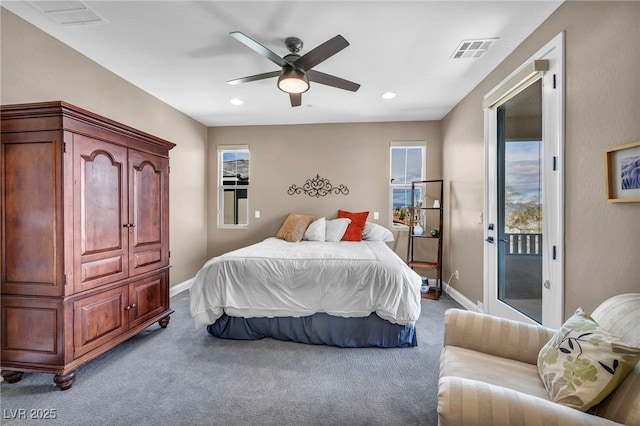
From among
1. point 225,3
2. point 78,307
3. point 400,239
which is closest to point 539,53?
point 225,3

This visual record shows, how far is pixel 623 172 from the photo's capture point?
4.77 feet

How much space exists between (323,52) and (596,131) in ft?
5.98

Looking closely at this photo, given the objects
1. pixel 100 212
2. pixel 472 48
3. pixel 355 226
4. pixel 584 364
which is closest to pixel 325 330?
pixel 584 364

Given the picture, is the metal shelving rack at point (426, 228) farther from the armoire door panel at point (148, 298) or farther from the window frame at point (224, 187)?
the armoire door panel at point (148, 298)

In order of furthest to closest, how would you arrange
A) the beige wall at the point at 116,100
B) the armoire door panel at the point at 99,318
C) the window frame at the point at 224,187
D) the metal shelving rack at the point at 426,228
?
the window frame at the point at 224,187 < the metal shelving rack at the point at 426,228 < the beige wall at the point at 116,100 < the armoire door panel at the point at 99,318

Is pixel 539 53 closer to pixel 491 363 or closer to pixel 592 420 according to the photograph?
pixel 491 363

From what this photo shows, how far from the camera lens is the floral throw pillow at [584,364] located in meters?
0.96

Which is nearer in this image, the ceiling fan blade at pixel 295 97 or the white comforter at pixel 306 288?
the white comforter at pixel 306 288

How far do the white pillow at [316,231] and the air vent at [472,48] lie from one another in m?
2.61

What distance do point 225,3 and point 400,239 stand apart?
3761mm

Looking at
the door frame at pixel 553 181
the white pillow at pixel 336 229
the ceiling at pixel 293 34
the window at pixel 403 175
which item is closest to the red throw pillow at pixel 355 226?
the white pillow at pixel 336 229

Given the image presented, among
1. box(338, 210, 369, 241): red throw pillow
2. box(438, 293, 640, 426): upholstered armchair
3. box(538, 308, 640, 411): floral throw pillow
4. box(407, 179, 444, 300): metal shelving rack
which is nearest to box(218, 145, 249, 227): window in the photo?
box(338, 210, 369, 241): red throw pillow

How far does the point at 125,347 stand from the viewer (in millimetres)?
2488

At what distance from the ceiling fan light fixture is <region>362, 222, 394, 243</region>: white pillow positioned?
2406mm
